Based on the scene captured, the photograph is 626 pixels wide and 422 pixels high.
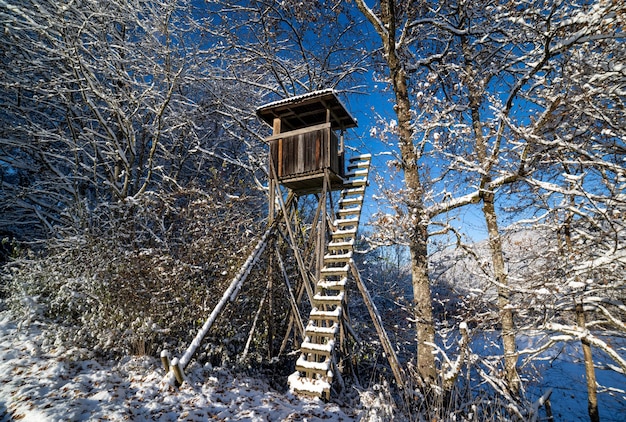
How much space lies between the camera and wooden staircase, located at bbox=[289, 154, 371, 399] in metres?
5.88

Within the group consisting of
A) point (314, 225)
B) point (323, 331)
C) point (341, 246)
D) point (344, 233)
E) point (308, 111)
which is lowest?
point (323, 331)

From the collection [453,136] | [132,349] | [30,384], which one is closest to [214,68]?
[453,136]

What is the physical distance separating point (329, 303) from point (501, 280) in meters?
3.66

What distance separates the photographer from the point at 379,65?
10.2 metres

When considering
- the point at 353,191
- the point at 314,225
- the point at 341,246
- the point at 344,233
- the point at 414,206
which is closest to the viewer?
the point at 414,206

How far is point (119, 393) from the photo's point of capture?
510 centimetres

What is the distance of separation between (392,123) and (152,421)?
6674 millimetres

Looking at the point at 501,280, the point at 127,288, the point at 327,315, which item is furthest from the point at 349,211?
the point at 127,288

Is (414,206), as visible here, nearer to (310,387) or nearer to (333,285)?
(333,285)

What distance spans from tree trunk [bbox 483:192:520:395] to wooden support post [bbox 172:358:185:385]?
18.6ft

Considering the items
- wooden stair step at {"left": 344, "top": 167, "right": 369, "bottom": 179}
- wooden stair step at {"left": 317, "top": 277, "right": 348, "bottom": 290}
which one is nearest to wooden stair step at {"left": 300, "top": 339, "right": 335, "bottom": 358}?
wooden stair step at {"left": 317, "top": 277, "right": 348, "bottom": 290}

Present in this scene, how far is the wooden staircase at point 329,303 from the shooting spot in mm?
5883

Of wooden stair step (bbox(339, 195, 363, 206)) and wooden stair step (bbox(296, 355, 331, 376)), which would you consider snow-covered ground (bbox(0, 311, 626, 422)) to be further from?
wooden stair step (bbox(339, 195, 363, 206))

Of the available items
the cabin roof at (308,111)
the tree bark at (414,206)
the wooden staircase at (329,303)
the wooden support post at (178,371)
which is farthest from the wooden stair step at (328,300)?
the cabin roof at (308,111)
